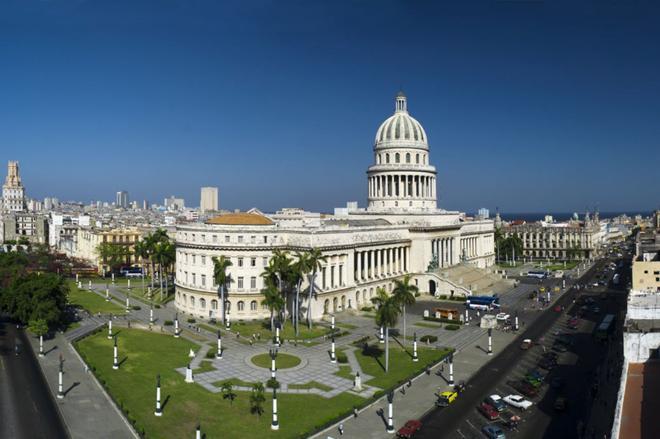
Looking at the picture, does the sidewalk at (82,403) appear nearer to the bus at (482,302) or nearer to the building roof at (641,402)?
the building roof at (641,402)

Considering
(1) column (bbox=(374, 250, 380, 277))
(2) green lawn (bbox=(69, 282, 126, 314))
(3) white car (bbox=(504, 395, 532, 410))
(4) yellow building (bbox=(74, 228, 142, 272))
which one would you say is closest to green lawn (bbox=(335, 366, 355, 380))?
(3) white car (bbox=(504, 395, 532, 410))

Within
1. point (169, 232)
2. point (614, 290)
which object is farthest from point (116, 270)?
point (614, 290)

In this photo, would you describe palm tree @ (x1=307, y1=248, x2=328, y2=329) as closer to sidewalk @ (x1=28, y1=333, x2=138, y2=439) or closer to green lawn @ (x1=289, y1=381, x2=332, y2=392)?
green lawn @ (x1=289, y1=381, x2=332, y2=392)

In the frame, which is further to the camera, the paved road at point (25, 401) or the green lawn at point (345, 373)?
the green lawn at point (345, 373)

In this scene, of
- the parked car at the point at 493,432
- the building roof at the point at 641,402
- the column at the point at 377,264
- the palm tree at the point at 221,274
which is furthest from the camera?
the column at the point at 377,264

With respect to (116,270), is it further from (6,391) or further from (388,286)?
(6,391)

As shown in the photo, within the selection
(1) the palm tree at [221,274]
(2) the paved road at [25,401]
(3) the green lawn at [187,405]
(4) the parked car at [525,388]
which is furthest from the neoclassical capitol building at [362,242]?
(4) the parked car at [525,388]
